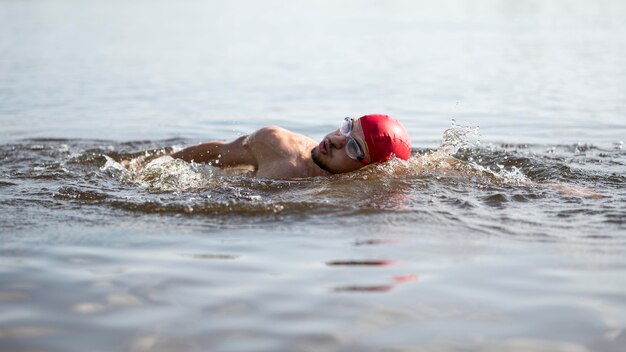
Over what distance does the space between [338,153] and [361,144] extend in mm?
222

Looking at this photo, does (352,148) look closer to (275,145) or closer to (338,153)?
(338,153)

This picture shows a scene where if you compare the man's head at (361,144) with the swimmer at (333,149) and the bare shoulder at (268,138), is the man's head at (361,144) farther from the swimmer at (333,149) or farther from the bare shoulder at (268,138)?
the bare shoulder at (268,138)

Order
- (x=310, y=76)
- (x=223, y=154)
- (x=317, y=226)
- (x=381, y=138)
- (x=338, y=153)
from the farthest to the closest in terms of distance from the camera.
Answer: (x=310, y=76), (x=223, y=154), (x=338, y=153), (x=381, y=138), (x=317, y=226)

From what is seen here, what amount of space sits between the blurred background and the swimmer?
3166 millimetres

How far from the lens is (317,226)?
5.70 metres

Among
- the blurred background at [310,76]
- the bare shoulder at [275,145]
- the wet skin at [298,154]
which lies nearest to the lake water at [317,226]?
the blurred background at [310,76]

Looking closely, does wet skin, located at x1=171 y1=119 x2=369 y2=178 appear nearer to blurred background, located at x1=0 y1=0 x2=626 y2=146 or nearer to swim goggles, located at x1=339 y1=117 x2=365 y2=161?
swim goggles, located at x1=339 y1=117 x2=365 y2=161

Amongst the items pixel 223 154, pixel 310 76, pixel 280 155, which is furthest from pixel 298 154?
pixel 310 76

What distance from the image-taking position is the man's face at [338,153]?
7.35m

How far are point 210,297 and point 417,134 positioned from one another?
7.21 m

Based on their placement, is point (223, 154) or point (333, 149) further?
point (223, 154)

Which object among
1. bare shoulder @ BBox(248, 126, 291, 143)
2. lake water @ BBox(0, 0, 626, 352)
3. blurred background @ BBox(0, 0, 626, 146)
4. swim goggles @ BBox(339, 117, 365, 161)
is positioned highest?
blurred background @ BBox(0, 0, 626, 146)

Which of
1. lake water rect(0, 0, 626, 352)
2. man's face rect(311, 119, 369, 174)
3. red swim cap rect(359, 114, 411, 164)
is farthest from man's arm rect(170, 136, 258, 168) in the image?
red swim cap rect(359, 114, 411, 164)

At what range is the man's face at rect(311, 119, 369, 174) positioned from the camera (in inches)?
289
